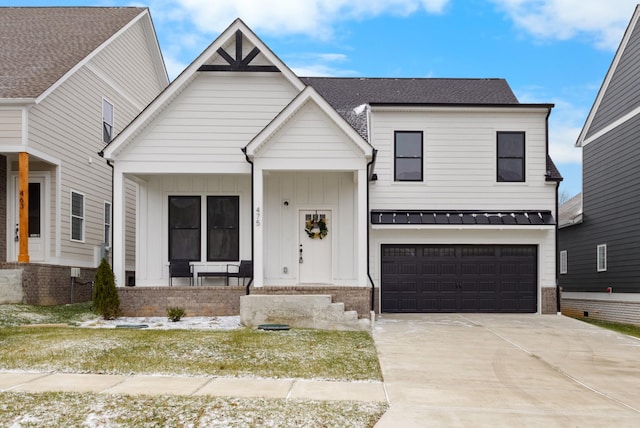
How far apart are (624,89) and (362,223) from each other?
10.8m

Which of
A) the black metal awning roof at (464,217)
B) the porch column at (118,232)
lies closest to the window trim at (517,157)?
the black metal awning roof at (464,217)

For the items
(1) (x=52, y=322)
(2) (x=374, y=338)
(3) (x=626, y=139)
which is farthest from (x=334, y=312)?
(3) (x=626, y=139)

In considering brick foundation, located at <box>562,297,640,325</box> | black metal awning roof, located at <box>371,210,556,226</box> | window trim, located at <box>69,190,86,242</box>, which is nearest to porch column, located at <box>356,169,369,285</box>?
black metal awning roof, located at <box>371,210,556,226</box>

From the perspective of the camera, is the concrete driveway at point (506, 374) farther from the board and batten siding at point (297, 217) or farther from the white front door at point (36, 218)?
the white front door at point (36, 218)

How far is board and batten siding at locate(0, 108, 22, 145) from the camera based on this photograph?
16281 millimetres

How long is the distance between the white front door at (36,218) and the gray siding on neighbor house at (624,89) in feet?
56.8

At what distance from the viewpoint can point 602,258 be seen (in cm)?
2195

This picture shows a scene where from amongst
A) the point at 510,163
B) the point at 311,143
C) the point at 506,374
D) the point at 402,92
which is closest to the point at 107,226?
the point at 311,143

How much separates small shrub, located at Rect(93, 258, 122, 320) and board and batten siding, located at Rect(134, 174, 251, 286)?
7.08ft

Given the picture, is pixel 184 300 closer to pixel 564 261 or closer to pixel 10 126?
pixel 10 126

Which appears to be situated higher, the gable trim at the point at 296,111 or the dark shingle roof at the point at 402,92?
the dark shingle roof at the point at 402,92

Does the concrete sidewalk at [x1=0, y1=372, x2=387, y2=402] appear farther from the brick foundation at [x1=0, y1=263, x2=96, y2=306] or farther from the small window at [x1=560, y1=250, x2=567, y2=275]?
the small window at [x1=560, y1=250, x2=567, y2=275]

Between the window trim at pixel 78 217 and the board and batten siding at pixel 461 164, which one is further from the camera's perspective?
the window trim at pixel 78 217

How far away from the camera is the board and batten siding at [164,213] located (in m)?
17.4
